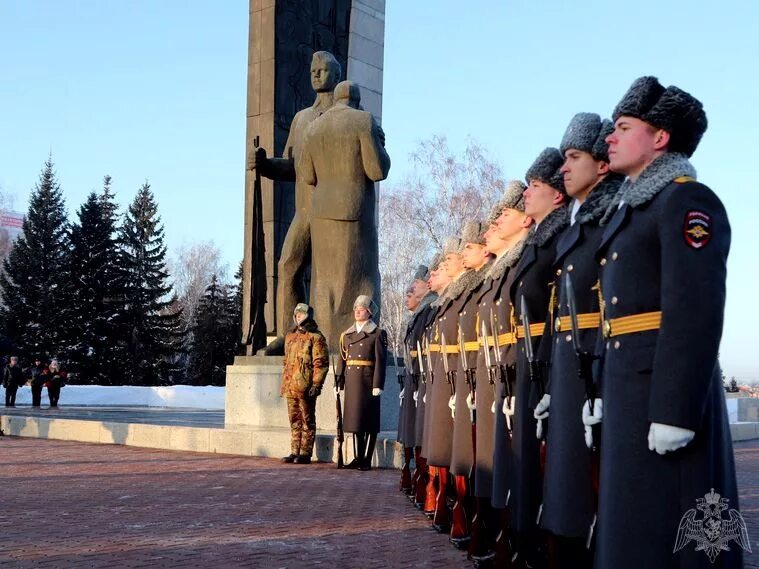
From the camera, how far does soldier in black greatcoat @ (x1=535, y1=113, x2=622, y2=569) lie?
367 centimetres

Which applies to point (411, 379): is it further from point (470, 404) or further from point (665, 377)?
point (665, 377)

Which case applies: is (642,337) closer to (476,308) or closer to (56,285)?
(476,308)

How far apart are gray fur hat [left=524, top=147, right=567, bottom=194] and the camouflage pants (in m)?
6.48

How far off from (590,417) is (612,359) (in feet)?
0.82

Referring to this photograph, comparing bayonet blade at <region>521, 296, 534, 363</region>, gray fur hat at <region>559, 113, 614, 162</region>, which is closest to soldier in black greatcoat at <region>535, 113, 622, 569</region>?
gray fur hat at <region>559, 113, 614, 162</region>

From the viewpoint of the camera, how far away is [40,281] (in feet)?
141

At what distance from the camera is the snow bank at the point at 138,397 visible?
31.9 m

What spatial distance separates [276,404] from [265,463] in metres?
2.02

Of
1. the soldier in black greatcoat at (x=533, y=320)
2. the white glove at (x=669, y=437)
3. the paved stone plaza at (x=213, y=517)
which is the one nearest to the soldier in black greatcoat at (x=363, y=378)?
the paved stone plaza at (x=213, y=517)

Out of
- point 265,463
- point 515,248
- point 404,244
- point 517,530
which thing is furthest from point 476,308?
point 404,244

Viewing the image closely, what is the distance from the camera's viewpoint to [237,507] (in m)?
7.51

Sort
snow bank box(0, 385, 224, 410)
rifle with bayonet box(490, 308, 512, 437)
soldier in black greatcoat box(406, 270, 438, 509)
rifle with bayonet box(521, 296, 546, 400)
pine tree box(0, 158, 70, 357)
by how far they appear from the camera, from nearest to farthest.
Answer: rifle with bayonet box(521, 296, 546, 400) < rifle with bayonet box(490, 308, 512, 437) < soldier in black greatcoat box(406, 270, 438, 509) < snow bank box(0, 385, 224, 410) < pine tree box(0, 158, 70, 357)

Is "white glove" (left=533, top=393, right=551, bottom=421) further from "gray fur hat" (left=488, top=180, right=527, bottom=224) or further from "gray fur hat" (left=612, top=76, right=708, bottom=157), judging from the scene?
"gray fur hat" (left=488, top=180, right=527, bottom=224)

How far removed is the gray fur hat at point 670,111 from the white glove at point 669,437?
3.51 feet
